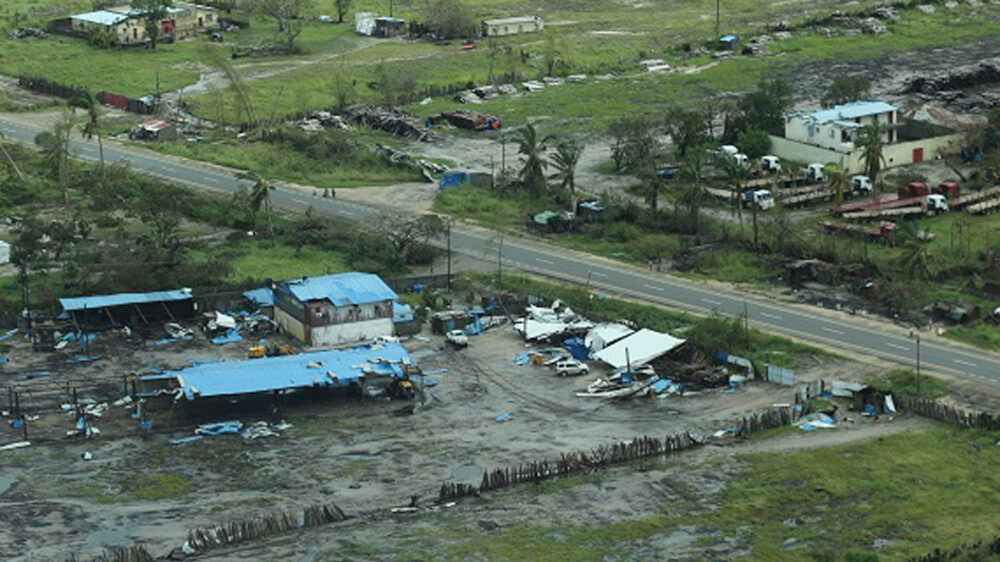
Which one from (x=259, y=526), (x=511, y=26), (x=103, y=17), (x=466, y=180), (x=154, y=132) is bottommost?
(x=259, y=526)

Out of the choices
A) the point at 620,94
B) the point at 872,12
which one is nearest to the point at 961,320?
the point at 620,94

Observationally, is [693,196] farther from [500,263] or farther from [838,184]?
[500,263]

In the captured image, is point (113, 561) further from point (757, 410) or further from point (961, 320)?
point (961, 320)

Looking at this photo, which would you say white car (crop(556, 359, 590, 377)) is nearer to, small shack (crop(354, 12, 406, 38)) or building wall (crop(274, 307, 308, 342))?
building wall (crop(274, 307, 308, 342))

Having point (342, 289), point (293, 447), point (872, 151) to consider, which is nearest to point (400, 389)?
point (293, 447)

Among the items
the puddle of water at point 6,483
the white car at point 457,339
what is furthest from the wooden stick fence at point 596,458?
the puddle of water at point 6,483

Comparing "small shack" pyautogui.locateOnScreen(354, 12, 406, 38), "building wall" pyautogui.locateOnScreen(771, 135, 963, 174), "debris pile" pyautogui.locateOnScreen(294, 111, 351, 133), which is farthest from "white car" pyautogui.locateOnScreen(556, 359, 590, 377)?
"small shack" pyautogui.locateOnScreen(354, 12, 406, 38)
